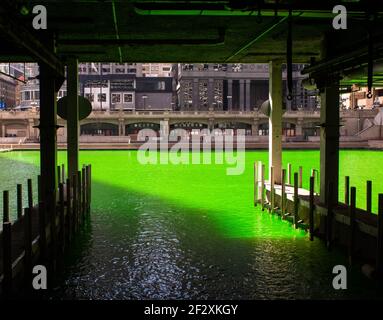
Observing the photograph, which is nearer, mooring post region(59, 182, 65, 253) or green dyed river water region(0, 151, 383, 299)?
green dyed river water region(0, 151, 383, 299)

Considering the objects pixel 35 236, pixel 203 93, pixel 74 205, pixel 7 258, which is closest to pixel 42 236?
pixel 35 236

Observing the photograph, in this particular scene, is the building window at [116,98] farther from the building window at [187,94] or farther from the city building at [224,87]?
the building window at [187,94]

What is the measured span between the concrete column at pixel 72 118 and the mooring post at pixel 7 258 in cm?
1105

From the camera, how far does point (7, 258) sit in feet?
28.3

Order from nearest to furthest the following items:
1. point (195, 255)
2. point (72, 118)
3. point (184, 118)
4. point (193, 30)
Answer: point (195, 255), point (193, 30), point (72, 118), point (184, 118)

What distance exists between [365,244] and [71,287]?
7534 millimetres

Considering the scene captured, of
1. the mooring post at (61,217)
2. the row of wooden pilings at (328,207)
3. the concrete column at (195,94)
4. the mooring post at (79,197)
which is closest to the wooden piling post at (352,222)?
the row of wooden pilings at (328,207)

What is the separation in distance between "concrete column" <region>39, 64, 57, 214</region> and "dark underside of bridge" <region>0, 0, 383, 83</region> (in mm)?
797

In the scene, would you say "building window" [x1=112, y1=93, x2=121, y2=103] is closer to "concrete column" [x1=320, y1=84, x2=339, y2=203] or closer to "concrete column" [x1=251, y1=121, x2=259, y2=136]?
"concrete column" [x1=251, y1=121, x2=259, y2=136]

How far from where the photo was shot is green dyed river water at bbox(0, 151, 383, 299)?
423 inches

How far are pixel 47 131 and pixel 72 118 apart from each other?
4.62 metres

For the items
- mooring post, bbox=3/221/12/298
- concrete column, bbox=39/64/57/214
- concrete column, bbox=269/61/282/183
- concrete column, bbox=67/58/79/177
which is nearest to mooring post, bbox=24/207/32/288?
mooring post, bbox=3/221/12/298

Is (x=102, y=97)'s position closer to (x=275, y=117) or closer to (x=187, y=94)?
(x=187, y=94)

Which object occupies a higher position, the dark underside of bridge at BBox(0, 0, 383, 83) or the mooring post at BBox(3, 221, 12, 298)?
the dark underside of bridge at BBox(0, 0, 383, 83)
